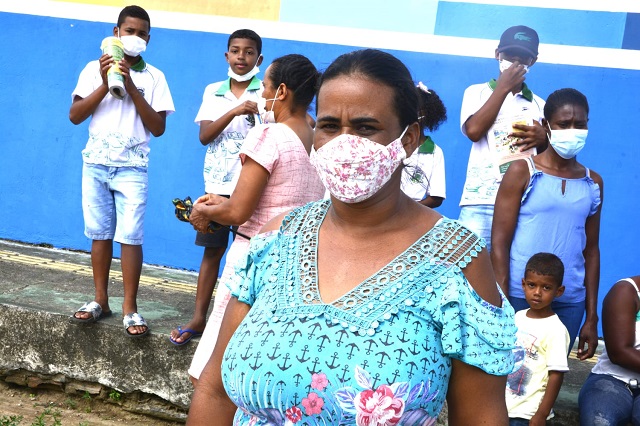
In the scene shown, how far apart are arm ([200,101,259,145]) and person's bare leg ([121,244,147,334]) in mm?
739

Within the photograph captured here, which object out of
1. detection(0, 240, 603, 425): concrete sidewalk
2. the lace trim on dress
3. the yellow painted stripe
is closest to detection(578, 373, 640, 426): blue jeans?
detection(0, 240, 603, 425): concrete sidewalk

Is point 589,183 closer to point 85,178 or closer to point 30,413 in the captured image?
point 85,178

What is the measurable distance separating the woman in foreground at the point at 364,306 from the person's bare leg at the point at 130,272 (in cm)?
271

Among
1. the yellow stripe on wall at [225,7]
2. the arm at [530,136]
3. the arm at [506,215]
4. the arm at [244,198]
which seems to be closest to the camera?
the arm at [244,198]

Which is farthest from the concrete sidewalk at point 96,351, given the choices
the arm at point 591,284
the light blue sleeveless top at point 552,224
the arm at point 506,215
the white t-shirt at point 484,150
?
the white t-shirt at point 484,150

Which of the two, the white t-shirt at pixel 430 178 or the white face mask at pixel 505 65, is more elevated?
the white face mask at pixel 505 65

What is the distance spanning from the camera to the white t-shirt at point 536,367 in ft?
12.7

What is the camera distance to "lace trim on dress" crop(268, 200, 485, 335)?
1.98 meters

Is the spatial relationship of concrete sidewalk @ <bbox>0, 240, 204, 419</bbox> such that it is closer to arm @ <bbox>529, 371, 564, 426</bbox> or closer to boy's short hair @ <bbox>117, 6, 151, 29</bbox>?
boy's short hair @ <bbox>117, 6, 151, 29</bbox>

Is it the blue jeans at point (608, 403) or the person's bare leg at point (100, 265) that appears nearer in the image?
the blue jeans at point (608, 403)

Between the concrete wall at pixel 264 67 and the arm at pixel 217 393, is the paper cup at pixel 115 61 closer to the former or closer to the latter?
the concrete wall at pixel 264 67

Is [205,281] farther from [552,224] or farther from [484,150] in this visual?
[552,224]

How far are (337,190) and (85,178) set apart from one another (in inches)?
121

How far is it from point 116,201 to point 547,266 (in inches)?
93.3
